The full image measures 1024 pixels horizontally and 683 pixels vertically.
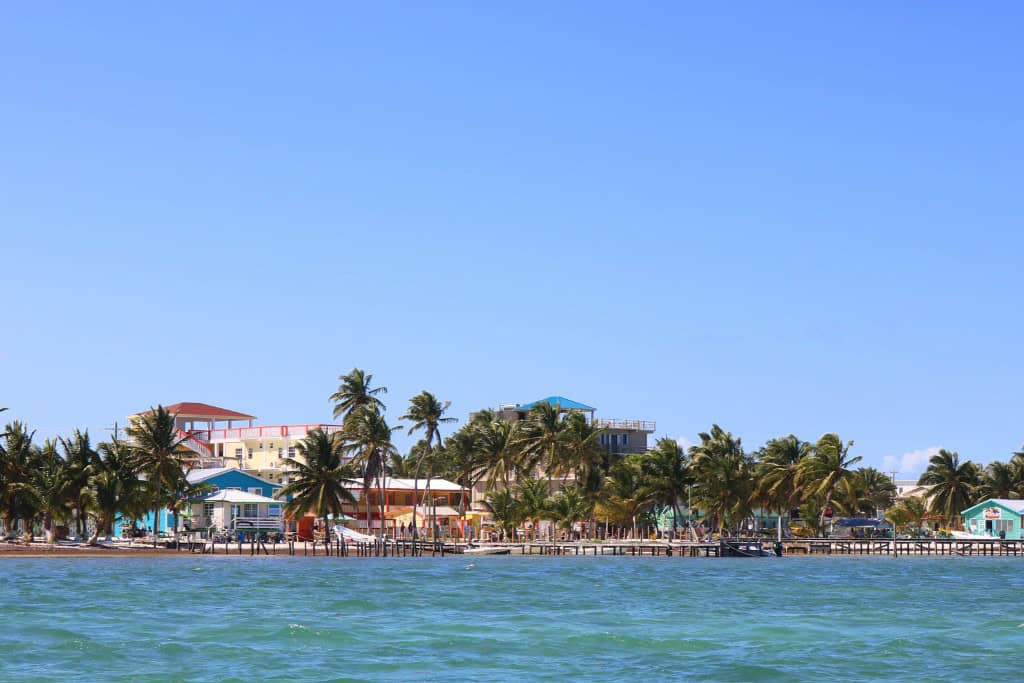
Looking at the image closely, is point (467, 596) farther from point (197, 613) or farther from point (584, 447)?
point (584, 447)

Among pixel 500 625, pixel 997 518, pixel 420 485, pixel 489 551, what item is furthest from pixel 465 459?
pixel 500 625

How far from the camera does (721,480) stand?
5246 inches

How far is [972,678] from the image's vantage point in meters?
38.3

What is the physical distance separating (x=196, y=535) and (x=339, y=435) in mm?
18241

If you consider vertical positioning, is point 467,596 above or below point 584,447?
below

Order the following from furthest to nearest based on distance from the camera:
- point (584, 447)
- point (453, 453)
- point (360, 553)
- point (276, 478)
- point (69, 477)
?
1. point (453, 453)
2. point (276, 478)
3. point (584, 447)
4. point (360, 553)
5. point (69, 477)

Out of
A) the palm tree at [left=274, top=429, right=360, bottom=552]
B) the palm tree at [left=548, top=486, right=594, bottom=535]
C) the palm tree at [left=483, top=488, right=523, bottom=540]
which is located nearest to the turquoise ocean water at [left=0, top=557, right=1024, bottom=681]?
the palm tree at [left=274, top=429, right=360, bottom=552]

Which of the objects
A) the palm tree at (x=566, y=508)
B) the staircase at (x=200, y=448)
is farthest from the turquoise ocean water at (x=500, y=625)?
the staircase at (x=200, y=448)

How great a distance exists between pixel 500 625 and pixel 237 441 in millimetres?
115003

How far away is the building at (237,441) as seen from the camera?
6093 inches

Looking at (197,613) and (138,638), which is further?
(197,613)

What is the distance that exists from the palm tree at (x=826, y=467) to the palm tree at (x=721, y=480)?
555cm

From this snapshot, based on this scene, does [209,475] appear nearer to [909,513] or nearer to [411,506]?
[411,506]

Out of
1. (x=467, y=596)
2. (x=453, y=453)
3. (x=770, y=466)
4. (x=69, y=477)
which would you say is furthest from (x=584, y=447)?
(x=467, y=596)
